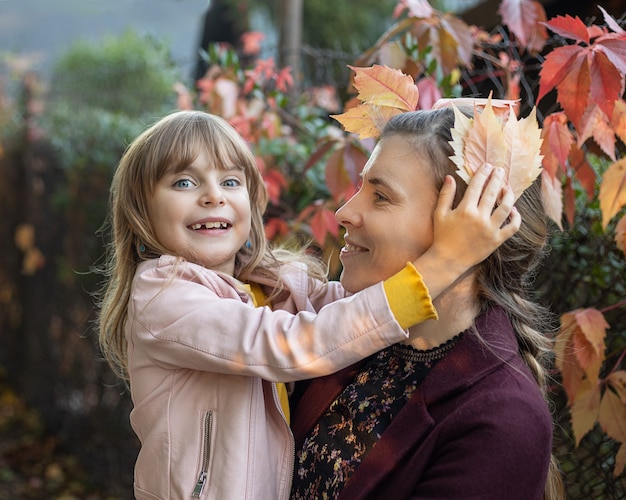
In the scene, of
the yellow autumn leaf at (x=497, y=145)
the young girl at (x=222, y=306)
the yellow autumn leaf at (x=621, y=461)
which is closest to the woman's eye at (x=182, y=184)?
the young girl at (x=222, y=306)

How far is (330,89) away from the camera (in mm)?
4176

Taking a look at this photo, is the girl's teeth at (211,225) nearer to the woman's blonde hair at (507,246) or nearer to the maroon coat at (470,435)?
the woman's blonde hair at (507,246)

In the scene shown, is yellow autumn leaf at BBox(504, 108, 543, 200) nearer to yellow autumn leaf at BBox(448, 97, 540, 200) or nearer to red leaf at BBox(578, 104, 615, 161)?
yellow autumn leaf at BBox(448, 97, 540, 200)

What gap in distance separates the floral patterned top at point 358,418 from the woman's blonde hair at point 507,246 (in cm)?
14

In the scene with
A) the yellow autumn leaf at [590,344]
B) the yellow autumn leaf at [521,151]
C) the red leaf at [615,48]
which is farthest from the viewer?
the yellow autumn leaf at [590,344]

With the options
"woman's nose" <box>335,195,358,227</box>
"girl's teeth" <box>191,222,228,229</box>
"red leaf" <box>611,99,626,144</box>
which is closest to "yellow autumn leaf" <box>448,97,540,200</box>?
"woman's nose" <box>335,195,358,227</box>

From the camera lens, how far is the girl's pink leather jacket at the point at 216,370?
1.52 m

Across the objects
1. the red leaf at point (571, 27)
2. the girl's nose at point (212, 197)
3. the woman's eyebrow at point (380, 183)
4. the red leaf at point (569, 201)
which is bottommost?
the girl's nose at point (212, 197)

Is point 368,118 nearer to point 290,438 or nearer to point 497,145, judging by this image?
point 497,145

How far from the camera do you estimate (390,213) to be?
1494 mm

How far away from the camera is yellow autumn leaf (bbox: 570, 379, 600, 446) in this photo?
1.87 m

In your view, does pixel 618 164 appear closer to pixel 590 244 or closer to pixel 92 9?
pixel 590 244

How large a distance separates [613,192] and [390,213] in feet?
1.97

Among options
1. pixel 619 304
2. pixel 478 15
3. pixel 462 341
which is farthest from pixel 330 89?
pixel 462 341
